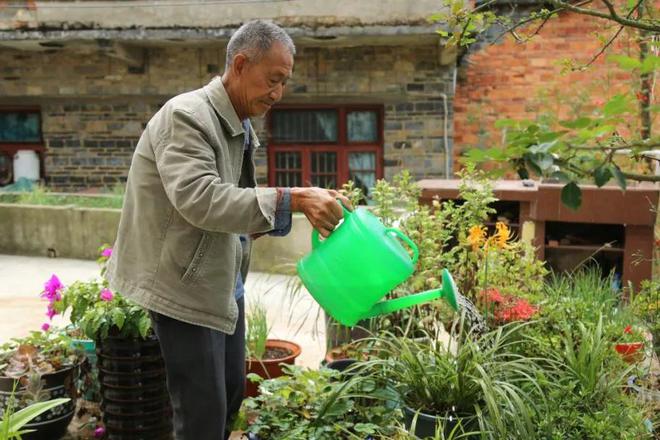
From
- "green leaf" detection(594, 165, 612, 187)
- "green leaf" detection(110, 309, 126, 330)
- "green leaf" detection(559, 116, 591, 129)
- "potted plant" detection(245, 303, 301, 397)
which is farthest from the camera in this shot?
"potted plant" detection(245, 303, 301, 397)

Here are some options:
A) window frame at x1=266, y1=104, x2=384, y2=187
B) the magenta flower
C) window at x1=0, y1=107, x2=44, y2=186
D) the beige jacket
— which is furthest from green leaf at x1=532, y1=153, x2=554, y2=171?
window at x1=0, y1=107, x2=44, y2=186

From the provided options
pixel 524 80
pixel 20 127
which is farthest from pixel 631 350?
pixel 20 127

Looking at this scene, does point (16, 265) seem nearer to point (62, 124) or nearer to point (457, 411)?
point (62, 124)

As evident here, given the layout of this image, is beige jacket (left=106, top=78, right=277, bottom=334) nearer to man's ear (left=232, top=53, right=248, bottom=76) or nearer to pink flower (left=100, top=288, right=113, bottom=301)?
man's ear (left=232, top=53, right=248, bottom=76)

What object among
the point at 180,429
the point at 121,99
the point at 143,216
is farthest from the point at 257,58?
the point at 121,99

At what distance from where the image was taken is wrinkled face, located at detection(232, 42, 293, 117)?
81.8 inches

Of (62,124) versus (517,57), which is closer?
(517,57)

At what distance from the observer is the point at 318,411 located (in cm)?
242

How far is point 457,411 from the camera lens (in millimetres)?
2344

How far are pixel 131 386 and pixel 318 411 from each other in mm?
1016

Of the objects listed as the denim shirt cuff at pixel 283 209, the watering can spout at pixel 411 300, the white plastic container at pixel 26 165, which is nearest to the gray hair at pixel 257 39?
the denim shirt cuff at pixel 283 209

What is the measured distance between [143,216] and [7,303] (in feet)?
15.6

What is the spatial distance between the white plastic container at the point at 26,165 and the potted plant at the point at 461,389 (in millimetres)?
9988

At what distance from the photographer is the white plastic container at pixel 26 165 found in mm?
10984
